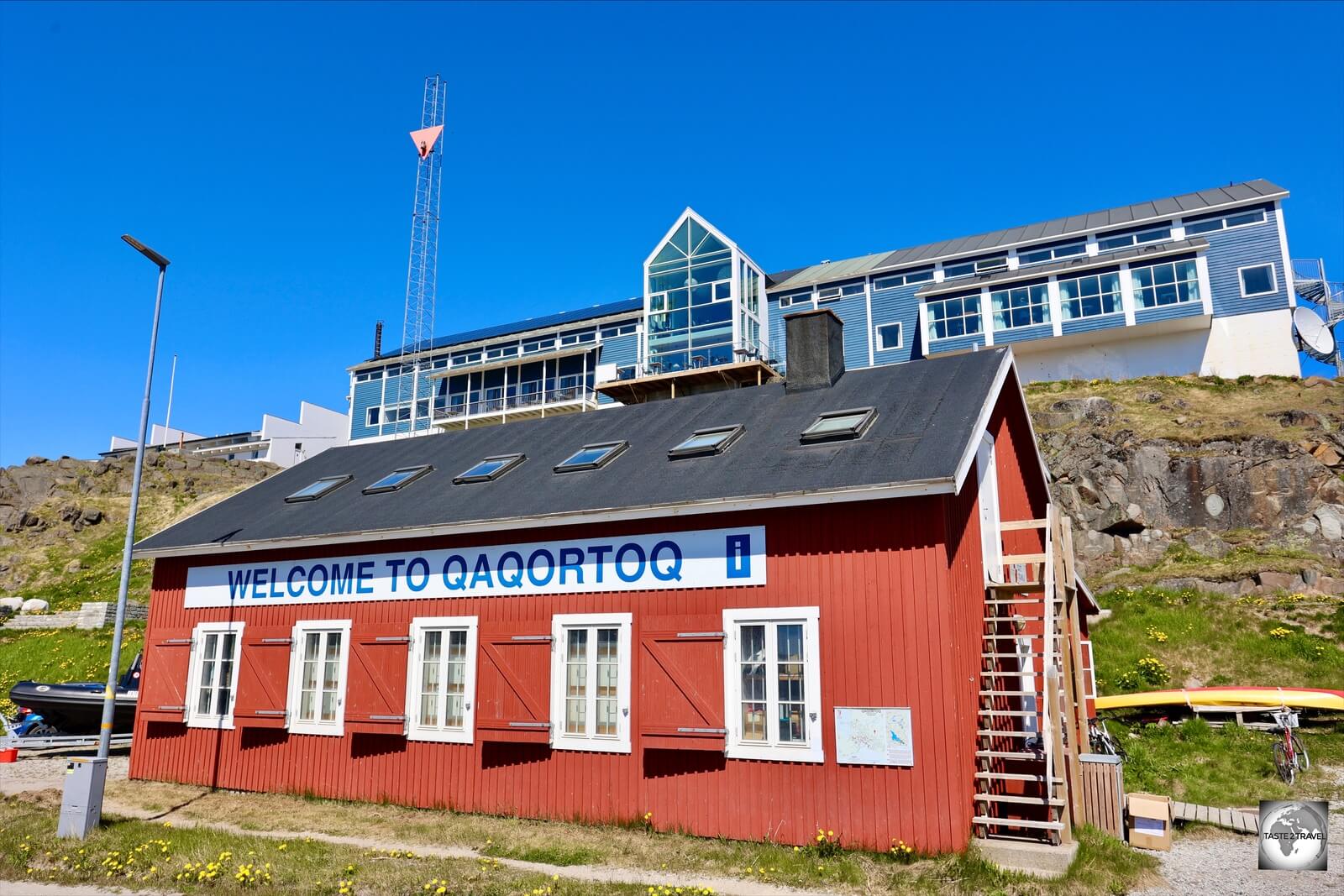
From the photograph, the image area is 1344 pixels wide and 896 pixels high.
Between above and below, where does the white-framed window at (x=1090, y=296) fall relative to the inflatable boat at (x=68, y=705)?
above

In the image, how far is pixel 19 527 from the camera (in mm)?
50062

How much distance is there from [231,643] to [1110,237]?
43.2m

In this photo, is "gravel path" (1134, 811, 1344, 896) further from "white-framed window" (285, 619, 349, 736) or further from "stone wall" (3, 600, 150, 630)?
"stone wall" (3, 600, 150, 630)

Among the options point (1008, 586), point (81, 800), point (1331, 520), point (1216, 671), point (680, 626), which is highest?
point (1331, 520)

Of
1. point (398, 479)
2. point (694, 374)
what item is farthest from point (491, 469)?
point (694, 374)

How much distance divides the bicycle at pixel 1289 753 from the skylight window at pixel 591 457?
1230 centimetres

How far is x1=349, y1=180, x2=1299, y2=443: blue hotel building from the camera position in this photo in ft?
136

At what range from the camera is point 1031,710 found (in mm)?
14094

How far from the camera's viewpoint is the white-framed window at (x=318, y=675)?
15.7 meters

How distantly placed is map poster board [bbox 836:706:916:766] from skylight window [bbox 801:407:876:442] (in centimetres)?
395

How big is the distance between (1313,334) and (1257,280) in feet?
18.9

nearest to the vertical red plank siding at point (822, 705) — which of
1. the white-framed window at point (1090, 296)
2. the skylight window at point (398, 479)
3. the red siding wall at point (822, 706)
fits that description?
the red siding wall at point (822, 706)

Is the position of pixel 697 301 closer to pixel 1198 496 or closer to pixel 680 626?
pixel 1198 496

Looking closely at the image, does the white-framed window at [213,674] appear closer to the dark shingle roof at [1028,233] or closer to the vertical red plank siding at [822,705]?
the vertical red plank siding at [822,705]
